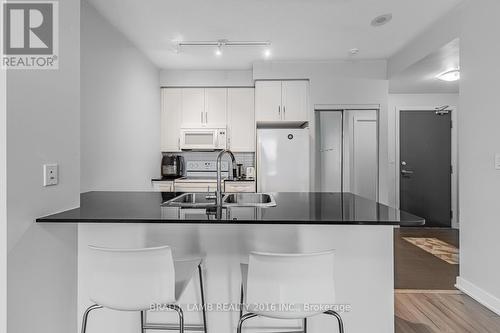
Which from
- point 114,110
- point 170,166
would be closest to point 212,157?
point 170,166

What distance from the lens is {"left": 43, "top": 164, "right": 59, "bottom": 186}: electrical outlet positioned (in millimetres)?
1408

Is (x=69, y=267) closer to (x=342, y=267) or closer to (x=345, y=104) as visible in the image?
(x=342, y=267)

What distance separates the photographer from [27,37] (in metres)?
1.39

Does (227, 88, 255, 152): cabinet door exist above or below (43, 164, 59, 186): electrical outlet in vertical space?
above

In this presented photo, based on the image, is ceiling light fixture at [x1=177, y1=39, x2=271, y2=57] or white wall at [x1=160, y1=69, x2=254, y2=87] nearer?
ceiling light fixture at [x1=177, y1=39, x2=271, y2=57]

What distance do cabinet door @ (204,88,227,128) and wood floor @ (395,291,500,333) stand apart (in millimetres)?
3139

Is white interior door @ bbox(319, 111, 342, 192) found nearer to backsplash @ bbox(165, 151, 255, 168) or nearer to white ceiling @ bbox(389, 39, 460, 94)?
white ceiling @ bbox(389, 39, 460, 94)

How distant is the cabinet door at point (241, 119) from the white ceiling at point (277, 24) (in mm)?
644

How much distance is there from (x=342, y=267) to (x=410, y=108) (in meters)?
4.46

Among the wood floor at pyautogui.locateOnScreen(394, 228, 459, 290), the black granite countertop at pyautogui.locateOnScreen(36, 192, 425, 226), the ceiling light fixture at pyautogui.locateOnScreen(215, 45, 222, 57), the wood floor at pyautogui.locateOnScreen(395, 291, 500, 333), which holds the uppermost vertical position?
the ceiling light fixture at pyautogui.locateOnScreen(215, 45, 222, 57)

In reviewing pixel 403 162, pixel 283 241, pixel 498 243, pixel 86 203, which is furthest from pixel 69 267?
pixel 403 162

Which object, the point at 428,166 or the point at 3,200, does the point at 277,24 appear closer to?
the point at 3,200

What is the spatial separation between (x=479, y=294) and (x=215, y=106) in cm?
366

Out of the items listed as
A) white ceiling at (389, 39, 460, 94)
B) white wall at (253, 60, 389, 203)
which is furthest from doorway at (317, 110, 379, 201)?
white ceiling at (389, 39, 460, 94)
